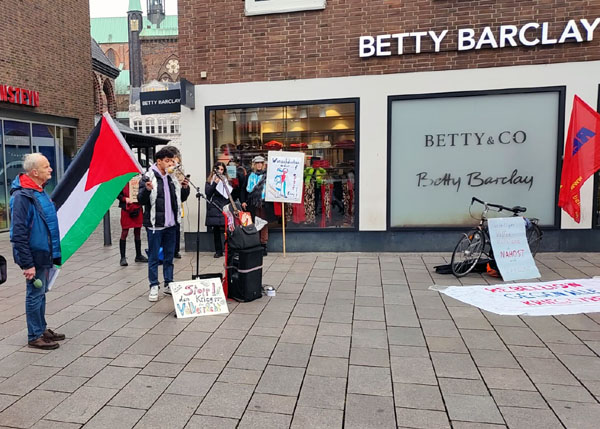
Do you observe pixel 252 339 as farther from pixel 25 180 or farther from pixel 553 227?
pixel 553 227

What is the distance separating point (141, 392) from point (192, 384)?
1.25 feet

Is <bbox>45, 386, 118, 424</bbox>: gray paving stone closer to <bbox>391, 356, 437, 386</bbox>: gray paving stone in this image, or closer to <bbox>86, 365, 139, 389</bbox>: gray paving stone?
<bbox>86, 365, 139, 389</bbox>: gray paving stone

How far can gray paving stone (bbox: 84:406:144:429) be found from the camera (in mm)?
3049

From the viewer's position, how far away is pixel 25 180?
4.14 metres

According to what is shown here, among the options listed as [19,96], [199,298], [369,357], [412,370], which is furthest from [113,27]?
[412,370]

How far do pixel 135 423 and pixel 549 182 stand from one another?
8.04 meters

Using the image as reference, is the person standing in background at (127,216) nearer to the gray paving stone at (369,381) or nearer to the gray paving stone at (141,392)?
the gray paving stone at (141,392)

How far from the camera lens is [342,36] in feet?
28.4

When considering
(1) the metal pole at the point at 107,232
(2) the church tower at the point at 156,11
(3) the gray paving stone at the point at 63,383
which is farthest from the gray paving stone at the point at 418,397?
(2) the church tower at the point at 156,11

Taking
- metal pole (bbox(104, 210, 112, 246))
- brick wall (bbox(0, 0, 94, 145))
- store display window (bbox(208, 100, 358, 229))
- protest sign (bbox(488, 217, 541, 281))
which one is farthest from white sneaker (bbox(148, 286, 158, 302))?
brick wall (bbox(0, 0, 94, 145))

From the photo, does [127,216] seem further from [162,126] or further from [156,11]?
[156,11]

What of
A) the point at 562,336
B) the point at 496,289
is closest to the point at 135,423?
the point at 562,336

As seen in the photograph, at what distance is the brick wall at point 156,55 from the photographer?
59906 millimetres

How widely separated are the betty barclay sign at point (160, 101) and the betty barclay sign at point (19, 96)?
523 cm
